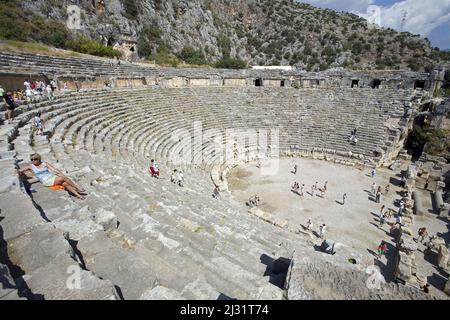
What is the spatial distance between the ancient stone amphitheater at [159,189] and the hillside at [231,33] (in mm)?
17122

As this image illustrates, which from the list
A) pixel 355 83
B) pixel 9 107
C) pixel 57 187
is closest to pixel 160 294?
pixel 57 187

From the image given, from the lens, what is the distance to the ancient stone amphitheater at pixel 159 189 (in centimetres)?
307

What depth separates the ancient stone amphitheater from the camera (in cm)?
307

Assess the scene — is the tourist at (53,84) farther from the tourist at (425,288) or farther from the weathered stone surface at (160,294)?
the tourist at (425,288)

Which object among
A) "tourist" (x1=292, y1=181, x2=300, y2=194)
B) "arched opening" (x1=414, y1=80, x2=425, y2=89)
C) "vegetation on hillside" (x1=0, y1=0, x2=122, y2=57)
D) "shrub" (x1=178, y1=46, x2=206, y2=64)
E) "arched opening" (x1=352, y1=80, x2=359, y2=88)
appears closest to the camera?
"tourist" (x1=292, y1=181, x2=300, y2=194)

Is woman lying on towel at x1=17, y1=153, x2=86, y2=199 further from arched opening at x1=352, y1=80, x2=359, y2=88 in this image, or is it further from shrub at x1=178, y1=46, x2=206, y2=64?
shrub at x1=178, y1=46, x2=206, y2=64

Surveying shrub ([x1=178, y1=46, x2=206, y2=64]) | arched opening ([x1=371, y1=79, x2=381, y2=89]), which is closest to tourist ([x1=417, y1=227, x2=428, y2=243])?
arched opening ([x1=371, y1=79, x2=381, y2=89])

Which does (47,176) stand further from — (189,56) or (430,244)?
(189,56)

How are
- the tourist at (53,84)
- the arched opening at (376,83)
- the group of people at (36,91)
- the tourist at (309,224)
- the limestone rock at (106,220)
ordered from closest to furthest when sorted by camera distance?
the limestone rock at (106,220) → the group of people at (36,91) → the tourist at (309,224) → the tourist at (53,84) → the arched opening at (376,83)

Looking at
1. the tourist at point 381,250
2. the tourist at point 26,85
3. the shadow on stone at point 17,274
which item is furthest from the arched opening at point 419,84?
the shadow on stone at point 17,274

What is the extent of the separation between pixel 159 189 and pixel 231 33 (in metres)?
63.0

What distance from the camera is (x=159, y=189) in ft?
24.5

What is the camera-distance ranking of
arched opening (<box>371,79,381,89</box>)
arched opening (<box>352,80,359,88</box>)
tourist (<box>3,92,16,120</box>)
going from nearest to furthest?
tourist (<box>3,92,16,120</box>) < arched opening (<box>371,79,381,89</box>) < arched opening (<box>352,80,359,88</box>)

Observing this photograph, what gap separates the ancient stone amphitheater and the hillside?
56.2ft
